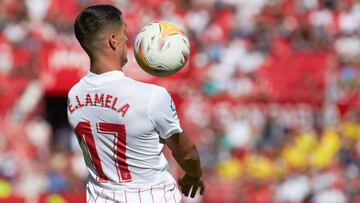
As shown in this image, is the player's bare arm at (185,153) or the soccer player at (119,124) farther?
the player's bare arm at (185,153)

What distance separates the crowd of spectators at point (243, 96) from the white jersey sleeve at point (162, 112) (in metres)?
8.54

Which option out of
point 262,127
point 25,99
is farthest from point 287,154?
point 25,99

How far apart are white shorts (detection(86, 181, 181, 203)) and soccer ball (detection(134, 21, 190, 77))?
598 mm

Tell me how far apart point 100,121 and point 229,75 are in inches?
505

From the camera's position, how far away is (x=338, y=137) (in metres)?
17.0

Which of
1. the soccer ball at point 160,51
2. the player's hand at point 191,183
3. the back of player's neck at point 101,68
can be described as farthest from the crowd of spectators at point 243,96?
the back of player's neck at point 101,68

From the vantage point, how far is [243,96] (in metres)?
17.5

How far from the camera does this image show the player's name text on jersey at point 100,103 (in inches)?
188

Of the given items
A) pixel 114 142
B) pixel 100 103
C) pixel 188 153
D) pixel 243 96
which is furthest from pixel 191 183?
pixel 243 96

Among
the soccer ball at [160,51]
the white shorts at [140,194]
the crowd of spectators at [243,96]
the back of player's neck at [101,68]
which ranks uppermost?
the crowd of spectators at [243,96]

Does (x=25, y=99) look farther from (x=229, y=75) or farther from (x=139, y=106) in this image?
(x=139, y=106)

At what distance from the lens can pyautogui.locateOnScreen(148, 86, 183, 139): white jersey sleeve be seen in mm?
4746

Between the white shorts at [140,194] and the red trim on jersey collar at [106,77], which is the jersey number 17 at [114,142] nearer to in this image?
the white shorts at [140,194]

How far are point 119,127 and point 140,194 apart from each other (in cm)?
38
